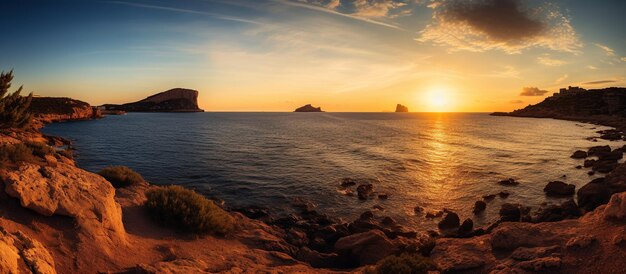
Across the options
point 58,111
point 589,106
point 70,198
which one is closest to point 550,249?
point 70,198

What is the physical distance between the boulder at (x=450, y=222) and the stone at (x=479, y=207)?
3.59 meters

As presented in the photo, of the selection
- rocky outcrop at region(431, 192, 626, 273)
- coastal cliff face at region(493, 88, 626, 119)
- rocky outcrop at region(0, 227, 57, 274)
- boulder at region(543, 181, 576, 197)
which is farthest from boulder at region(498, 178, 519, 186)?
coastal cliff face at region(493, 88, 626, 119)

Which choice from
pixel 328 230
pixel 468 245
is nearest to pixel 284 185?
pixel 328 230

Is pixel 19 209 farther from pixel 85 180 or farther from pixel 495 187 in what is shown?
pixel 495 187

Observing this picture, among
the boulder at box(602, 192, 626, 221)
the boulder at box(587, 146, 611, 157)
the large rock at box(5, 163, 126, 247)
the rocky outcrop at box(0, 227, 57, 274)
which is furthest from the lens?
the boulder at box(587, 146, 611, 157)

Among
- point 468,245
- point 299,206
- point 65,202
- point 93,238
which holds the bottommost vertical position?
point 299,206

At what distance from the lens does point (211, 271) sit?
10.2 metres

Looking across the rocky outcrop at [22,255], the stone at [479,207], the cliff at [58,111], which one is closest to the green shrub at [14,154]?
the rocky outcrop at [22,255]

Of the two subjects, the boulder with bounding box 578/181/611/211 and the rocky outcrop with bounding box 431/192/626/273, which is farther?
the boulder with bounding box 578/181/611/211

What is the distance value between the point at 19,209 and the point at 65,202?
103cm

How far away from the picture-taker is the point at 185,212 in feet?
43.1

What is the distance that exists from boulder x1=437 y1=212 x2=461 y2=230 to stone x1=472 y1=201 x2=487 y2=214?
3588mm

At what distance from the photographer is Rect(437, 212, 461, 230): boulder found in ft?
68.3

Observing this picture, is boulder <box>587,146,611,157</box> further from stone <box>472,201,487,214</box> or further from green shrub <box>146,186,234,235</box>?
green shrub <box>146,186,234,235</box>
